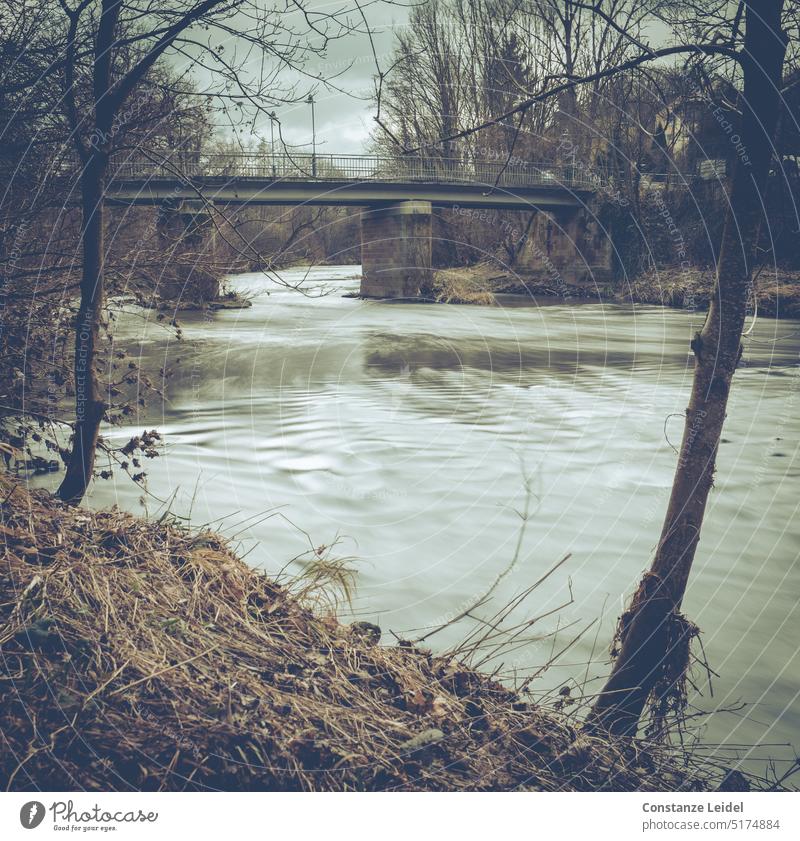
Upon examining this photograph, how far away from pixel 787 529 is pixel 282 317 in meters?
24.0

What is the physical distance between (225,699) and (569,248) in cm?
4341

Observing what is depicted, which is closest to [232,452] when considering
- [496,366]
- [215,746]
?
[215,746]

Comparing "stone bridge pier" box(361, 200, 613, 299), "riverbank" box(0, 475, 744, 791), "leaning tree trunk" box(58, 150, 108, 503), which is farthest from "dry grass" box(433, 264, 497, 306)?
"riverbank" box(0, 475, 744, 791)

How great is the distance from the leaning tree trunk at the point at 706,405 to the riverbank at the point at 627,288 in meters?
20.6

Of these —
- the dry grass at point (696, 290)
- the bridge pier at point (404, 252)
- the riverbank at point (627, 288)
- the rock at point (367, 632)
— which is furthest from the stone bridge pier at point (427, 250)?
the rock at point (367, 632)

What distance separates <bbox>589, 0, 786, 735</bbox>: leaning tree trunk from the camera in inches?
152

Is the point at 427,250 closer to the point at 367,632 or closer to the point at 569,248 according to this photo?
the point at 569,248

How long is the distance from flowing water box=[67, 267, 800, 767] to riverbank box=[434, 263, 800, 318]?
16.0 feet

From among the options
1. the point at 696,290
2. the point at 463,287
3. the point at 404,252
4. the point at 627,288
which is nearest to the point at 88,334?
the point at 696,290

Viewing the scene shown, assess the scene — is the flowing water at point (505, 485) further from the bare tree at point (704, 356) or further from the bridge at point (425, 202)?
the bridge at point (425, 202)

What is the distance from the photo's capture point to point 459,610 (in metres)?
5.74

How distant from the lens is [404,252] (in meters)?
38.5

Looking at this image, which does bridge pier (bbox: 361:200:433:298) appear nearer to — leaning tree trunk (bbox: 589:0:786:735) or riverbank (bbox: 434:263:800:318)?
riverbank (bbox: 434:263:800:318)

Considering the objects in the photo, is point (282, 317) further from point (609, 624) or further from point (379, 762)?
point (379, 762)
